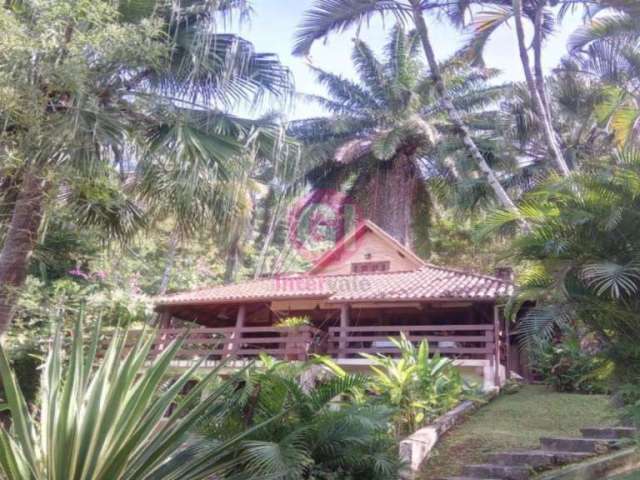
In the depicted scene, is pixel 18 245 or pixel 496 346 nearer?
pixel 18 245

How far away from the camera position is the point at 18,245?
738 cm

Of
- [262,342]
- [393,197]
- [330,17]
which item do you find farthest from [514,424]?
[393,197]

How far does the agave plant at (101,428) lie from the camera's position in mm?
3486

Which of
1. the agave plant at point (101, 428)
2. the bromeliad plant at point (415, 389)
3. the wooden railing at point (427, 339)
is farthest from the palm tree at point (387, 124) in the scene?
the agave plant at point (101, 428)

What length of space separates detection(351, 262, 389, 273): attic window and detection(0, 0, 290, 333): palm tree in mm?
10489

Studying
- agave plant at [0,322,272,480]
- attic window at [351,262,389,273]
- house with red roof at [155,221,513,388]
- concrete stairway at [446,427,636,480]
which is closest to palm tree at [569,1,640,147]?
house with red roof at [155,221,513,388]

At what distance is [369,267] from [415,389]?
32.5 feet

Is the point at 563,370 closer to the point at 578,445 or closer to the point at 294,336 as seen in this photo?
the point at 294,336

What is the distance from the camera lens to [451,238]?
25516mm

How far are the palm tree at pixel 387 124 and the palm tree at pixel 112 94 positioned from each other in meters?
12.7

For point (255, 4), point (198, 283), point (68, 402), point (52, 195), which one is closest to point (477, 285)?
point (255, 4)

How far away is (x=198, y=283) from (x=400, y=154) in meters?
10.7

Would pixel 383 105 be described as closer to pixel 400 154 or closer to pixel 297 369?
pixel 400 154

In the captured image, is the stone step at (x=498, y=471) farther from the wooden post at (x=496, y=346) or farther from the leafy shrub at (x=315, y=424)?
the wooden post at (x=496, y=346)
